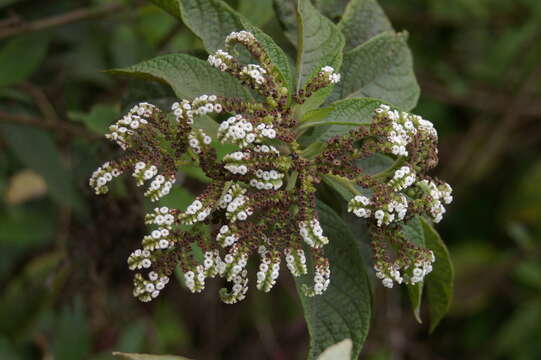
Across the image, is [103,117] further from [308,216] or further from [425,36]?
[425,36]

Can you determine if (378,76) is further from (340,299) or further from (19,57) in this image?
(19,57)

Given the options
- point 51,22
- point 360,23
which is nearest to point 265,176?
point 360,23

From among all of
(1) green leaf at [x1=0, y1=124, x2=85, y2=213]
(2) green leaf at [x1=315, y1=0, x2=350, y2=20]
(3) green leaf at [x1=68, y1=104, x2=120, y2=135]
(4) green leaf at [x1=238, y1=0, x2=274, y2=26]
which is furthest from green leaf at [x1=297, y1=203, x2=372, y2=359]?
(1) green leaf at [x1=0, y1=124, x2=85, y2=213]

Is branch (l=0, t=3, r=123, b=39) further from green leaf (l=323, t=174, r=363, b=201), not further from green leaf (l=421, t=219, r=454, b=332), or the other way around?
green leaf (l=421, t=219, r=454, b=332)

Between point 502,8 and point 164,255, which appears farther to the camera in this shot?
point 502,8

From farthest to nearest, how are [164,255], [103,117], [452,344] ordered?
[452,344]
[103,117]
[164,255]

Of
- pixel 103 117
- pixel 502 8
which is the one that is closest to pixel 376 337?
pixel 502 8
